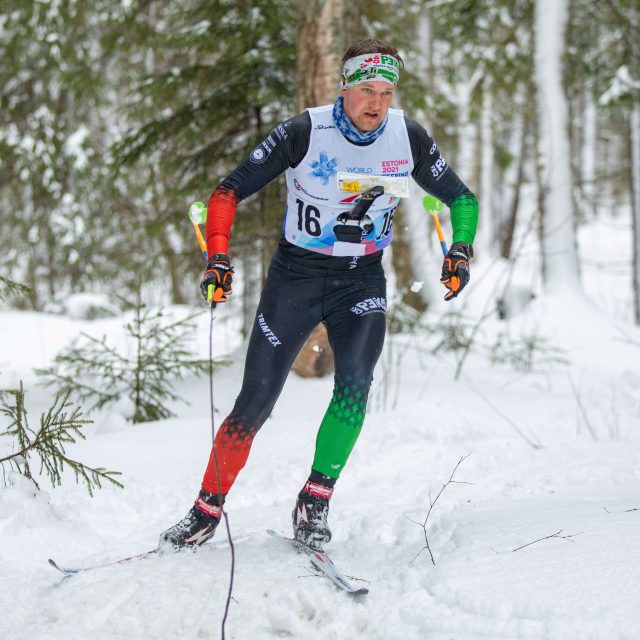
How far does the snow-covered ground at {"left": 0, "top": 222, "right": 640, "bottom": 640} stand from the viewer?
8.66 ft

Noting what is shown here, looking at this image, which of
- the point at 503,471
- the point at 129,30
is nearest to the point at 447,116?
the point at 129,30

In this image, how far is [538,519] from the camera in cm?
340

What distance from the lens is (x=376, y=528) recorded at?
3.75 meters

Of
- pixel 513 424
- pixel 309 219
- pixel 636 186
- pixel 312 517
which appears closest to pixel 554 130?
pixel 636 186

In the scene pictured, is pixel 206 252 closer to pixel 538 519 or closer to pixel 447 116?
pixel 538 519

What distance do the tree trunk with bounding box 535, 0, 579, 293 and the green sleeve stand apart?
7.56 meters

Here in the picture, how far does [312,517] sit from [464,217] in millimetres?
1675

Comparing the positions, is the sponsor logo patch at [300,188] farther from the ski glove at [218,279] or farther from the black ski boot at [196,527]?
the black ski boot at [196,527]

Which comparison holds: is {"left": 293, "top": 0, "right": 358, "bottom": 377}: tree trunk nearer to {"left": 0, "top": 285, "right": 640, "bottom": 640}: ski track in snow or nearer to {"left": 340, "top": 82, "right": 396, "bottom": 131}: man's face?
{"left": 0, "top": 285, "right": 640, "bottom": 640}: ski track in snow

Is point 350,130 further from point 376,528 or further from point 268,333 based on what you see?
point 376,528

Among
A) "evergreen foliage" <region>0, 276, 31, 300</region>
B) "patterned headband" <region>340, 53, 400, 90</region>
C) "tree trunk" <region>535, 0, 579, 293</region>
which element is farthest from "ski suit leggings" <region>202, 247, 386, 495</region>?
"tree trunk" <region>535, 0, 579, 293</region>

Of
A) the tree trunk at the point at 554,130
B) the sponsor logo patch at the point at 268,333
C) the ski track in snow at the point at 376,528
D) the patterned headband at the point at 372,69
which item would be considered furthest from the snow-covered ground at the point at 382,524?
the tree trunk at the point at 554,130

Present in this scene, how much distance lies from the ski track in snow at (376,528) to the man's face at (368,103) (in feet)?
6.49

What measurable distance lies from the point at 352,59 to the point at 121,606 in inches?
103
